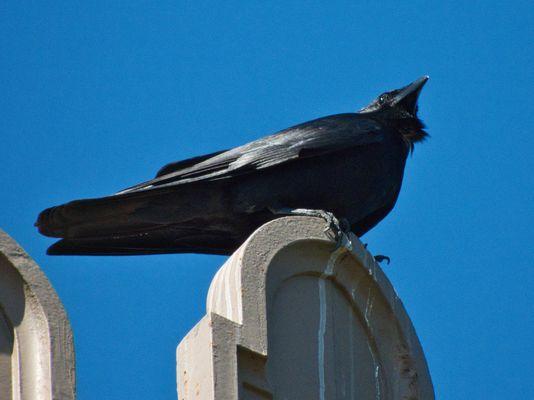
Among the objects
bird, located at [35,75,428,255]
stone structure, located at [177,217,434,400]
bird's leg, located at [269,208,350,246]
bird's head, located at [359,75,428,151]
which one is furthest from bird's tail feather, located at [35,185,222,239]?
bird's head, located at [359,75,428,151]

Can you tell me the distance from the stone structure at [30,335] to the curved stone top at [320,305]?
874 millimetres

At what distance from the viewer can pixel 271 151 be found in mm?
9578

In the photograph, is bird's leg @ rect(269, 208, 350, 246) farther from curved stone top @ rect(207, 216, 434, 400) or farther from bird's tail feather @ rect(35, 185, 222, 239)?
bird's tail feather @ rect(35, 185, 222, 239)

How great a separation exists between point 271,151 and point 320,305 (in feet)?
5.53

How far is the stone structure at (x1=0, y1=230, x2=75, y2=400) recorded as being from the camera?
705cm

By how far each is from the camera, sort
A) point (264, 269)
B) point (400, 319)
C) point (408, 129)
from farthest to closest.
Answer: point (408, 129) → point (400, 319) → point (264, 269)

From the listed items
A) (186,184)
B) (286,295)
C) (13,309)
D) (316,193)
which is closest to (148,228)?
(186,184)

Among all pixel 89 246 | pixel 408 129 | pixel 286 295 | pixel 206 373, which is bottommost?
pixel 206 373

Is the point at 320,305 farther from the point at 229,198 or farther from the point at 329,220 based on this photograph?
the point at 229,198

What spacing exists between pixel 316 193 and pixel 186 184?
2.54ft

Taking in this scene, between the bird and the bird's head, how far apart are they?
800mm

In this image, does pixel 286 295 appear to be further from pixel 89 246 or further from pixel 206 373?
pixel 89 246

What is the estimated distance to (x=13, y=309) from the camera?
7.28m

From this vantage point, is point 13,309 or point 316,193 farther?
point 316,193
